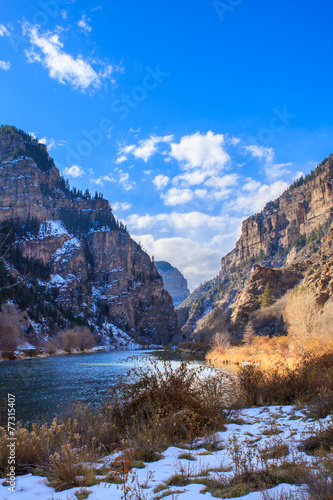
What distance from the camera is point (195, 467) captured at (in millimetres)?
5801

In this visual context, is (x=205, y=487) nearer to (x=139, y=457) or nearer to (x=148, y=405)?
(x=139, y=457)

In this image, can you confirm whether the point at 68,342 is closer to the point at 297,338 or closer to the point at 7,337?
the point at 7,337

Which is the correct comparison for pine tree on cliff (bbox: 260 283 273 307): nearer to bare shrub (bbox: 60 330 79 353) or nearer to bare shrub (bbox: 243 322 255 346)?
bare shrub (bbox: 243 322 255 346)

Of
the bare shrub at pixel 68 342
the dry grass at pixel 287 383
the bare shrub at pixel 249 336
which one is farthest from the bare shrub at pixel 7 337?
the dry grass at pixel 287 383

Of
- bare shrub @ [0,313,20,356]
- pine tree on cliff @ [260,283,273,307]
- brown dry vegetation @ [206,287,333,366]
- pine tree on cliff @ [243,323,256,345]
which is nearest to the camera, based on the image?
brown dry vegetation @ [206,287,333,366]

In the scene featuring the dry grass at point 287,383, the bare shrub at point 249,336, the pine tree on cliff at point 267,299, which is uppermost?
the pine tree on cliff at point 267,299

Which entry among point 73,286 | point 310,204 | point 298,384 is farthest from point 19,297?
point 310,204

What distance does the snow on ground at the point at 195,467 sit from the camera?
→ 4.61 metres

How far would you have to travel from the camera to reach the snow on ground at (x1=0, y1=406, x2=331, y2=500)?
4.61 m

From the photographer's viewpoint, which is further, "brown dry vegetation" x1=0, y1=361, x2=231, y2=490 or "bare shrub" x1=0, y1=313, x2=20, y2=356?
A: "bare shrub" x1=0, y1=313, x2=20, y2=356

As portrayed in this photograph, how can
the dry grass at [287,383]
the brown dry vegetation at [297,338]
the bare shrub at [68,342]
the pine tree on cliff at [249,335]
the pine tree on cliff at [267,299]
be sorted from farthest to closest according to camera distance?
1. the bare shrub at [68,342]
2. the pine tree on cliff at [267,299]
3. the pine tree on cliff at [249,335]
4. the brown dry vegetation at [297,338]
5. the dry grass at [287,383]

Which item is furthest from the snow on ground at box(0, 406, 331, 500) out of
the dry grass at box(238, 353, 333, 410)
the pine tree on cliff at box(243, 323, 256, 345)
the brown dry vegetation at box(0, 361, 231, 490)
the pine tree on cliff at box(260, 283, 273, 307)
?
the pine tree on cliff at box(260, 283, 273, 307)

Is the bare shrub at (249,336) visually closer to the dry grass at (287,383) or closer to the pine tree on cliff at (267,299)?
the pine tree on cliff at (267,299)

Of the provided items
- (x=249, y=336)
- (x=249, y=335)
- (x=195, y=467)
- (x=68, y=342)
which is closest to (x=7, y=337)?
(x=68, y=342)
